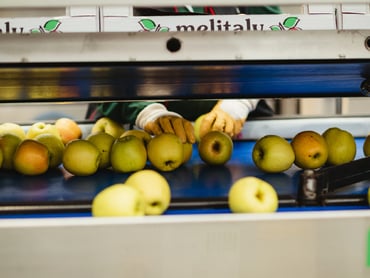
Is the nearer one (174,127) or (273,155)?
(273,155)

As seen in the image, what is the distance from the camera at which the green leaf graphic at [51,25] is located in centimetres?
82

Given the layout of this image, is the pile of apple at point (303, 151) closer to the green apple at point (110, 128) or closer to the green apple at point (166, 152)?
the green apple at point (166, 152)

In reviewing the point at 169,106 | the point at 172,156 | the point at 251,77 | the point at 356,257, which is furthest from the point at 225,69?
the point at 169,106

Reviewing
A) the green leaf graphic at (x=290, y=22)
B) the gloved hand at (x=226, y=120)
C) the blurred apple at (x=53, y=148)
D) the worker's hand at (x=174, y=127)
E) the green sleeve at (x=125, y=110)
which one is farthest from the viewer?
the green sleeve at (x=125, y=110)

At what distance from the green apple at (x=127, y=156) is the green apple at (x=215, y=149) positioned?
0.56 ft

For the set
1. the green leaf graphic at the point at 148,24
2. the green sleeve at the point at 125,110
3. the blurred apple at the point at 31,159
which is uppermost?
the green leaf graphic at the point at 148,24

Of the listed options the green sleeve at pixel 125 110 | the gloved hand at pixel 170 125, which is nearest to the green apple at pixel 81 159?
the gloved hand at pixel 170 125

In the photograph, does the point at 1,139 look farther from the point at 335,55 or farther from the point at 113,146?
the point at 335,55

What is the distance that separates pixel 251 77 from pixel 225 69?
0.54ft

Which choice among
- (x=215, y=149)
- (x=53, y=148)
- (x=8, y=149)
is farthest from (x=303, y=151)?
(x=8, y=149)

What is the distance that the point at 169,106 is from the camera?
268 centimetres

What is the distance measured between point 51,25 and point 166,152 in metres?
0.49

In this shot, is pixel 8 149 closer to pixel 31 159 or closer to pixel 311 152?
pixel 31 159

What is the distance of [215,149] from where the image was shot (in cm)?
130
